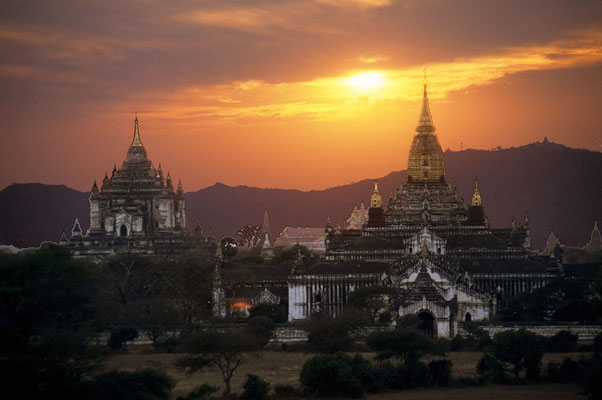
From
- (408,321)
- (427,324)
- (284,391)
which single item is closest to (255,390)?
(284,391)

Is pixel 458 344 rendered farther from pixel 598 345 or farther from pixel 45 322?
pixel 45 322

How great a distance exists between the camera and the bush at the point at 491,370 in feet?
201

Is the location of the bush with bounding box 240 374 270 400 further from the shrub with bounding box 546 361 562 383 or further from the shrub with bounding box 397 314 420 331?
the shrub with bounding box 397 314 420 331

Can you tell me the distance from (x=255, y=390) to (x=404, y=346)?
8895 mm

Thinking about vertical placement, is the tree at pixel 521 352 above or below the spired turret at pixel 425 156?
below

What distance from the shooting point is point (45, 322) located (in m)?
65.0

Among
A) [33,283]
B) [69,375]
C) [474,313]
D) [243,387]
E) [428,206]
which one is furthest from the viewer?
[428,206]

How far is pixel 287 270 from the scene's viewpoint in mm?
92562

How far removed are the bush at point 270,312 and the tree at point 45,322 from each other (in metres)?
10.2

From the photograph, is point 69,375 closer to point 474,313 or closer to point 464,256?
point 474,313

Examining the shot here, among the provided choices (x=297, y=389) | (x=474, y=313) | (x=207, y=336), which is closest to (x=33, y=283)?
(x=207, y=336)

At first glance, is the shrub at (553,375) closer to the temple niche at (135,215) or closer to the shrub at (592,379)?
the shrub at (592,379)

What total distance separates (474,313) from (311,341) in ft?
55.9

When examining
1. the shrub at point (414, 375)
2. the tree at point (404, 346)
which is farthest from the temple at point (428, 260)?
the shrub at point (414, 375)
